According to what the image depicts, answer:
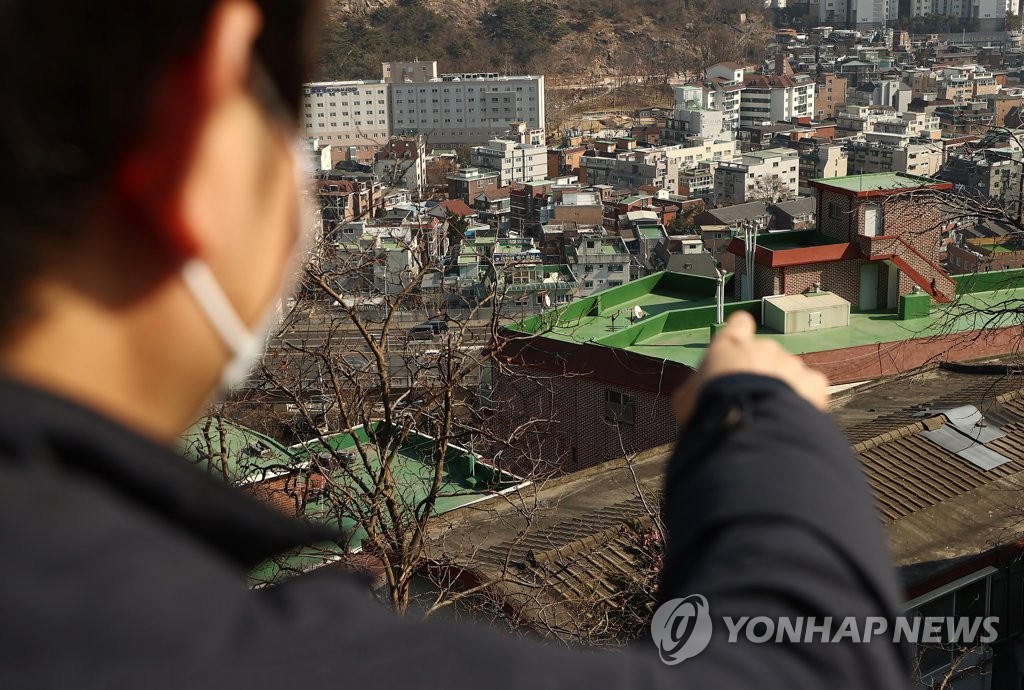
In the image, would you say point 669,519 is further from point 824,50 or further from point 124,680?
point 824,50

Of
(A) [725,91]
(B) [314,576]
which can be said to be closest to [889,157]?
(A) [725,91]

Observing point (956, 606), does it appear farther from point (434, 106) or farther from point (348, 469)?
point (434, 106)

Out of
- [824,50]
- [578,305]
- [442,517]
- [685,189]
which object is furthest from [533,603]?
[824,50]

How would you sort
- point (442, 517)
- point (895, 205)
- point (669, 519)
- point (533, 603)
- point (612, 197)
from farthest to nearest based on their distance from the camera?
point (612, 197) → point (895, 205) → point (442, 517) → point (533, 603) → point (669, 519)

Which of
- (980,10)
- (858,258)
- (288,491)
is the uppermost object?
(980,10)

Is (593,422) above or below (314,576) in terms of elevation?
below

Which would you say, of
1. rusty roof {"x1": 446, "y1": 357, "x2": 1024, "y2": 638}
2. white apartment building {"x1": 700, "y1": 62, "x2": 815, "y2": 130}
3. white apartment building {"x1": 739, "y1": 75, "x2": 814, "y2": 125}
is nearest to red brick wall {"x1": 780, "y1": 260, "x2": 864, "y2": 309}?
rusty roof {"x1": 446, "y1": 357, "x2": 1024, "y2": 638}

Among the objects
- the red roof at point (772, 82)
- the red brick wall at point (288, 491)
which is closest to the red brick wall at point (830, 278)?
the red brick wall at point (288, 491)

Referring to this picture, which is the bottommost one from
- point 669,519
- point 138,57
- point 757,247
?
point 757,247
